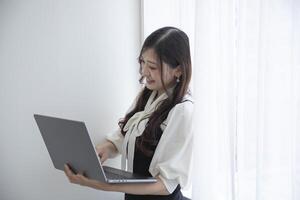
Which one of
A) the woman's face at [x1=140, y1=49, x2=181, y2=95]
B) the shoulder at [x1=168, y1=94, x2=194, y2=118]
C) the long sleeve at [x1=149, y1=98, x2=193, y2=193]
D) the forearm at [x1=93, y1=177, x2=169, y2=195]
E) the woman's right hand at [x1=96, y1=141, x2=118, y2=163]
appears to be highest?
the woman's face at [x1=140, y1=49, x2=181, y2=95]

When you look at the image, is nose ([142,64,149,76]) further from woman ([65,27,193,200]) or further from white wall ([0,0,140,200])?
white wall ([0,0,140,200])

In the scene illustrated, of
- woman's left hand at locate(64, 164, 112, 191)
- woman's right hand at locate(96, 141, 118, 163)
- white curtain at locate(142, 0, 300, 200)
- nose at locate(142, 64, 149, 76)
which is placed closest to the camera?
white curtain at locate(142, 0, 300, 200)

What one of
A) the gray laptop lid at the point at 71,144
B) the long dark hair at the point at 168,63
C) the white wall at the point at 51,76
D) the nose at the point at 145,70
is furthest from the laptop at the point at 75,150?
the nose at the point at 145,70

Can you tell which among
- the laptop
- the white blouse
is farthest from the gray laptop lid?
the white blouse

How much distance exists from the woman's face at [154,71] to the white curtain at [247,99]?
97 mm

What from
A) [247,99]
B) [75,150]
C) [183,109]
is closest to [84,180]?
[75,150]

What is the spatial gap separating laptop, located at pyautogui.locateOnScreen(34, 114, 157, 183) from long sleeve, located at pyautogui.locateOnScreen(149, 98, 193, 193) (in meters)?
0.06

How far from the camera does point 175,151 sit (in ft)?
3.62

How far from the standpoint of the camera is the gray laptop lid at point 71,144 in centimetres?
95

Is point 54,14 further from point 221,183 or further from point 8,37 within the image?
point 221,183

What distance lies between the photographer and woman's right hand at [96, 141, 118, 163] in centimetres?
135

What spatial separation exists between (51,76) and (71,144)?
432 millimetres

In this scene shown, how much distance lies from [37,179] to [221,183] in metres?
0.72

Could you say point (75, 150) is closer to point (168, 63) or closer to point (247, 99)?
point (168, 63)
